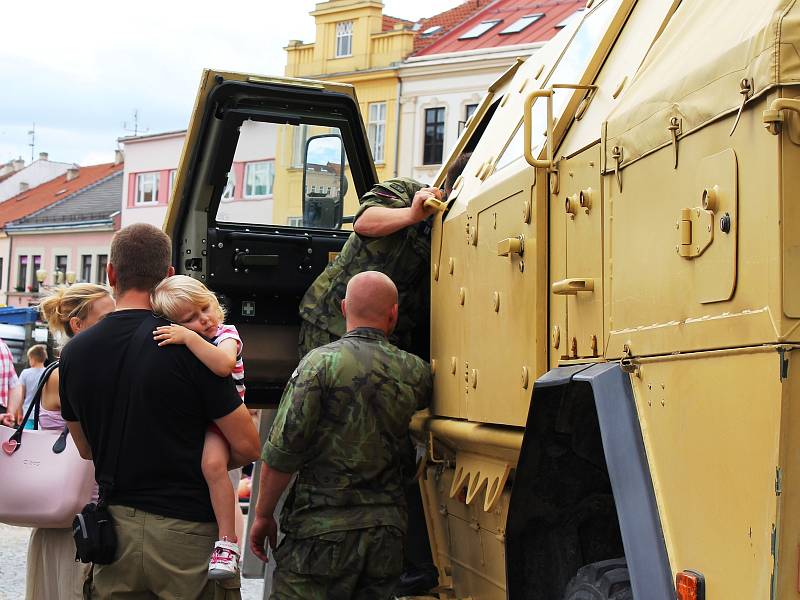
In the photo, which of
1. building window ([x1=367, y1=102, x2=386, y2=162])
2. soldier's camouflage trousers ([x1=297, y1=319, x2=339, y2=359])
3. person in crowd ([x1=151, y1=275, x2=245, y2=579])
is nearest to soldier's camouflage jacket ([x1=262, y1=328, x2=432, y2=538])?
person in crowd ([x1=151, y1=275, x2=245, y2=579])

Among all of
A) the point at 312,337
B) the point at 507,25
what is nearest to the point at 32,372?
the point at 312,337

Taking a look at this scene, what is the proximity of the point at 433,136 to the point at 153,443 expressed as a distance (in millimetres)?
32011

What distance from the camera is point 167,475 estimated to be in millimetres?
3994

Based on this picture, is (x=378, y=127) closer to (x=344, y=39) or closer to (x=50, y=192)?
(x=344, y=39)

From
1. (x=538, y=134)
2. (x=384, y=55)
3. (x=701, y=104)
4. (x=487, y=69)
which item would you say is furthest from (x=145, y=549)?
(x=384, y=55)

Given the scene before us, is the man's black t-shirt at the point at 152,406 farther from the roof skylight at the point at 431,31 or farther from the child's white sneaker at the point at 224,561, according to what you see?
the roof skylight at the point at 431,31

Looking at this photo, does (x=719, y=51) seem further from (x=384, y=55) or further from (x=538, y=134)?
(x=384, y=55)

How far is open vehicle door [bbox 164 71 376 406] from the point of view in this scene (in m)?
6.05

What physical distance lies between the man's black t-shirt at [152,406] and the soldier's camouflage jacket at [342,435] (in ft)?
1.48

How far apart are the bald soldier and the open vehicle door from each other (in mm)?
1797

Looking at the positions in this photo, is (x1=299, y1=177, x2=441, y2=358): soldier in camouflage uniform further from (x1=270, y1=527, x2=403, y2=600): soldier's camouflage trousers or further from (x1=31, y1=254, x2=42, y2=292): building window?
(x1=31, y1=254, x2=42, y2=292): building window

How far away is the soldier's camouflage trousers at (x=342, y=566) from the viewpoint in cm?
446

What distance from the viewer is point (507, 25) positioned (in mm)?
36094

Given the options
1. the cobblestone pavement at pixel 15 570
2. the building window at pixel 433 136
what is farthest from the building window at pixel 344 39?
the cobblestone pavement at pixel 15 570
